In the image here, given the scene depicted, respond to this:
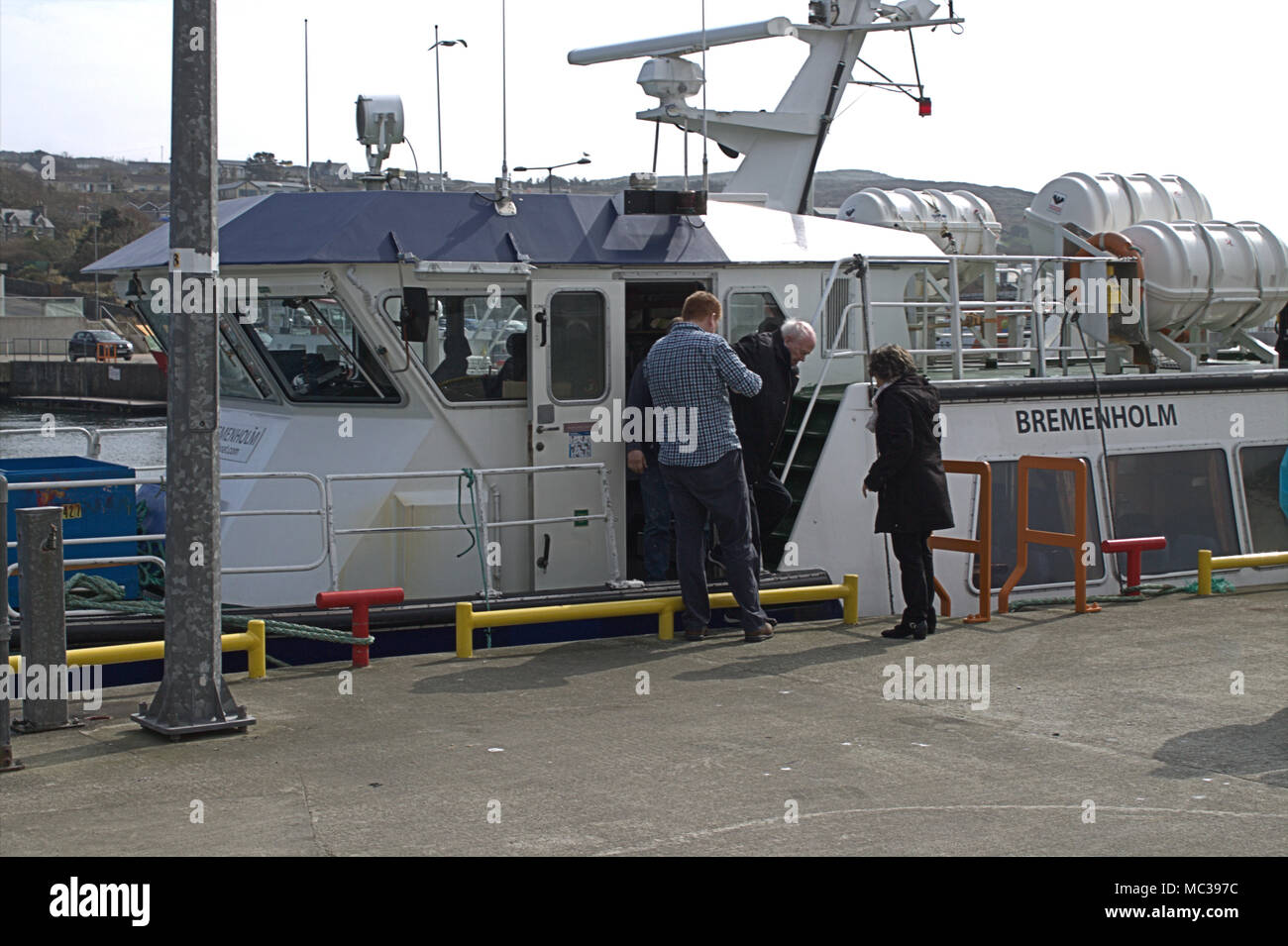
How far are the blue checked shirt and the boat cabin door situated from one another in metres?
0.97

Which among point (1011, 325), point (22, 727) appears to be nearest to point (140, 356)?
point (1011, 325)

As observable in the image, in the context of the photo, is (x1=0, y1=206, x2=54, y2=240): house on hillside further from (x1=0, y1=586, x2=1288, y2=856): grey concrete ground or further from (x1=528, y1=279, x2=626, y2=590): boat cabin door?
(x1=0, y1=586, x2=1288, y2=856): grey concrete ground

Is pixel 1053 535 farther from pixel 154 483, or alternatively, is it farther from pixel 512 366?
pixel 154 483

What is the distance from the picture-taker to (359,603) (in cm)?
734

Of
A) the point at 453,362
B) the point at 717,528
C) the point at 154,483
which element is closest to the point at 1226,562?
the point at 717,528

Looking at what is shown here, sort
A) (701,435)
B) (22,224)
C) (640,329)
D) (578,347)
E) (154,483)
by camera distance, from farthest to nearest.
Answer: (22,224) < (640,329) < (578,347) < (701,435) < (154,483)

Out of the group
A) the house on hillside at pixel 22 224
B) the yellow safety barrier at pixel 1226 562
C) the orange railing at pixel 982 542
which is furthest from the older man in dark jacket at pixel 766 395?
the house on hillside at pixel 22 224

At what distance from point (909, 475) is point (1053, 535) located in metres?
1.41

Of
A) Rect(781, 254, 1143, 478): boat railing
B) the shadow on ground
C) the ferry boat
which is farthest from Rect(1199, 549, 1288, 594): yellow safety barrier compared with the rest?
the shadow on ground

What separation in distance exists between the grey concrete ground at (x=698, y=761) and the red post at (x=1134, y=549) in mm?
1761

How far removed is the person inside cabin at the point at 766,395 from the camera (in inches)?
319

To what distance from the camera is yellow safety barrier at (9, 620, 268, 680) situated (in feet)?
21.2

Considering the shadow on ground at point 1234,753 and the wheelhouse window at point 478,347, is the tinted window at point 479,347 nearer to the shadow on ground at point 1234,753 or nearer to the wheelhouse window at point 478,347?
the wheelhouse window at point 478,347

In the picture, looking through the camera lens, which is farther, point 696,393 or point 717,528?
point 717,528
